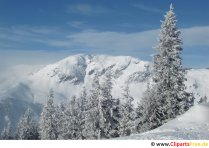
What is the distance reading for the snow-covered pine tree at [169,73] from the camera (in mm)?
47375

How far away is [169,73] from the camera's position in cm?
4747

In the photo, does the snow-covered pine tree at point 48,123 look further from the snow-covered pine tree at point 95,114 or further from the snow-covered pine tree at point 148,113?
the snow-covered pine tree at point 148,113

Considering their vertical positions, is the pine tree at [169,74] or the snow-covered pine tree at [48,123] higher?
the pine tree at [169,74]

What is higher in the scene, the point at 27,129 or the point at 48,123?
the point at 48,123

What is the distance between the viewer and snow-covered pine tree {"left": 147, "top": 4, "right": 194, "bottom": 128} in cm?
4738

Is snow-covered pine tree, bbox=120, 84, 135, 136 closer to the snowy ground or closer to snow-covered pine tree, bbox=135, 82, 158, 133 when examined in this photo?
snow-covered pine tree, bbox=135, 82, 158, 133

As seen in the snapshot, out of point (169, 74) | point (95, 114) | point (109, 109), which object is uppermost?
point (169, 74)

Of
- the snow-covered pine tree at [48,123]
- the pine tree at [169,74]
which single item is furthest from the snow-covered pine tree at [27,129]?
the pine tree at [169,74]

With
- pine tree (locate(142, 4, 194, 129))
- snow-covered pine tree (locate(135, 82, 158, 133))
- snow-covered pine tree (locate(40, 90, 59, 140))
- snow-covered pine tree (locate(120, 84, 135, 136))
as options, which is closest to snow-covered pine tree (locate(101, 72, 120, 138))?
snow-covered pine tree (locate(120, 84, 135, 136))

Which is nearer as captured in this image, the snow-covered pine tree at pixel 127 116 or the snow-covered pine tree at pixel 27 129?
the snow-covered pine tree at pixel 127 116

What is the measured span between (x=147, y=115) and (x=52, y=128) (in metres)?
28.6

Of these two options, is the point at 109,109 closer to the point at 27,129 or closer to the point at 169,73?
the point at 169,73

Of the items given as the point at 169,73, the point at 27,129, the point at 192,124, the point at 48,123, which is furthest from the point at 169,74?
the point at 27,129

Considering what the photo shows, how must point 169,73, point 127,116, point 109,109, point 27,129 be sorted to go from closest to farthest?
1. point 169,73
2. point 109,109
3. point 127,116
4. point 27,129
